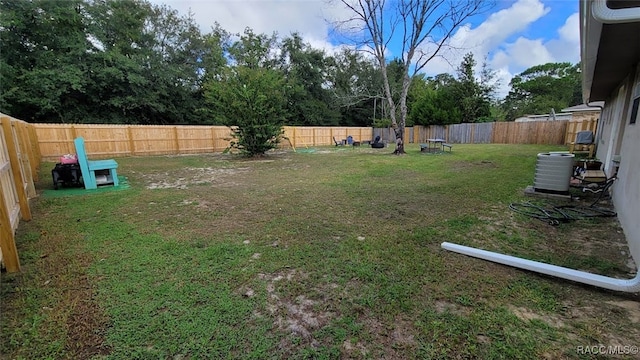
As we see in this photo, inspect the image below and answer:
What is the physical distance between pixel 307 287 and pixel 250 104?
1002 cm

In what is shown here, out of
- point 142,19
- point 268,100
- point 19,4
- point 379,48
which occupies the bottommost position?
point 268,100

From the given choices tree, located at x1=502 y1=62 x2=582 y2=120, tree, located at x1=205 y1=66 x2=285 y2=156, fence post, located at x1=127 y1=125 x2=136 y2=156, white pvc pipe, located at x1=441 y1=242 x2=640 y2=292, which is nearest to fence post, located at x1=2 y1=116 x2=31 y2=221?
white pvc pipe, located at x1=441 y1=242 x2=640 y2=292

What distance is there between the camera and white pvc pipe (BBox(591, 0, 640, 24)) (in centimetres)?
173

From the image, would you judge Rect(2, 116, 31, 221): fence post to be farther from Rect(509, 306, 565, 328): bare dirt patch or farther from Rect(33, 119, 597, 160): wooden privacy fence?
Rect(33, 119, 597, 160): wooden privacy fence

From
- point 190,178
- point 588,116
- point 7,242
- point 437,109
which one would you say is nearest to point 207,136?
point 190,178

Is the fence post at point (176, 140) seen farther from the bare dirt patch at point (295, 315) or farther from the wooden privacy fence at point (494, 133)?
the wooden privacy fence at point (494, 133)

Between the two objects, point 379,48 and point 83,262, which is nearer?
point 83,262

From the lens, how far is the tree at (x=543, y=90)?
92.2ft

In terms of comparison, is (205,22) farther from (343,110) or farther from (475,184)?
(475,184)

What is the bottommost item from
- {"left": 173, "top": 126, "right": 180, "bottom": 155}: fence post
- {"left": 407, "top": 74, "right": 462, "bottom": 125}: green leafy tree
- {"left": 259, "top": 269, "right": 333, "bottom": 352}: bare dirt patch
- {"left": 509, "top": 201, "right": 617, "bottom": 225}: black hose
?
{"left": 259, "top": 269, "right": 333, "bottom": 352}: bare dirt patch

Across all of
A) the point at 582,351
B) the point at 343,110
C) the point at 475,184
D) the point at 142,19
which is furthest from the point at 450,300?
the point at 343,110

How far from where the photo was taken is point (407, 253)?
2.57 metres

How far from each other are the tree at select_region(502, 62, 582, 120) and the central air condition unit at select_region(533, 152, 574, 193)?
2979 centimetres

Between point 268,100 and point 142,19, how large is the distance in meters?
14.6
